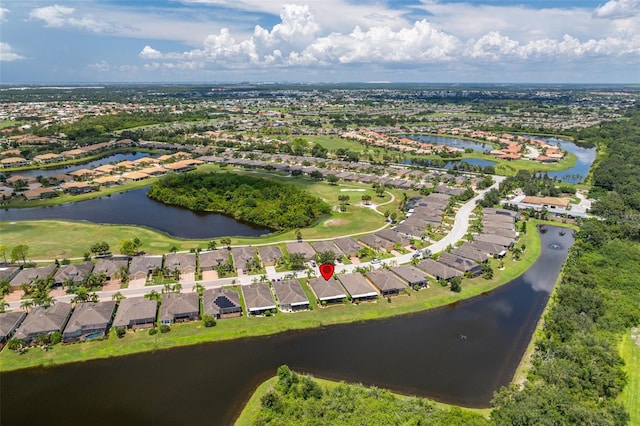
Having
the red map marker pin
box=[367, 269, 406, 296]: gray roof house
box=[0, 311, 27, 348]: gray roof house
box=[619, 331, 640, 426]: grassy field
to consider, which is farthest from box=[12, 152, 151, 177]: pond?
box=[619, 331, 640, 426]: grassy field

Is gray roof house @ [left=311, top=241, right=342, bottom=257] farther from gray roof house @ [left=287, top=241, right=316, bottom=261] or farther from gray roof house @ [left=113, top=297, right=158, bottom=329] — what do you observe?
gray roof house @ [left=113, top=297, right=158, bottom=329]

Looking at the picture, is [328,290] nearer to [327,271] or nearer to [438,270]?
[327,271]

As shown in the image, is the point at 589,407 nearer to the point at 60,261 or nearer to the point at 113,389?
the point at 113,389

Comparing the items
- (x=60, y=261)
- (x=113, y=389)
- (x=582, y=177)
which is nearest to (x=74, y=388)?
(x=113, y=389)

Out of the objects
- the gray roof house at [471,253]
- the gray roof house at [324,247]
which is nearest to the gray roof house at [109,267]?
the gray roof house at [324,247]

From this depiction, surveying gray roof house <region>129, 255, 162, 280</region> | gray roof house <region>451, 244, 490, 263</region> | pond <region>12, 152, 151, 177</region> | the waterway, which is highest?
gray roof house <region>129, 255, 162, 280</region>

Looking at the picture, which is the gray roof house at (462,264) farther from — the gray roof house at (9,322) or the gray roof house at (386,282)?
the gray roof house at (9,322)

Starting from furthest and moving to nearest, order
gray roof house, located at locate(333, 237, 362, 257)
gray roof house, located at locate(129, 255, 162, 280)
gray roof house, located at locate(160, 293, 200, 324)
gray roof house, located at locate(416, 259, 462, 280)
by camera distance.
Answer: gray roof house, located at locate(333, 237, 362, 257) < gray roof house, located at locate(416, 259, 462, 280) < gray roof house, located at locate(129, 255, 162, 280) < gray roof house, located at locate(160, 293, 200, 324)
